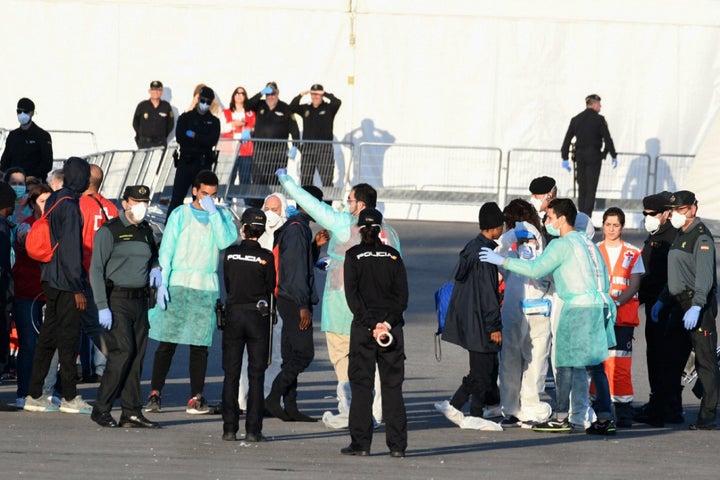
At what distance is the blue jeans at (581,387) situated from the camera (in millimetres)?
11469

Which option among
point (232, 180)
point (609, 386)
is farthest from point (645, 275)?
point (232, 180)

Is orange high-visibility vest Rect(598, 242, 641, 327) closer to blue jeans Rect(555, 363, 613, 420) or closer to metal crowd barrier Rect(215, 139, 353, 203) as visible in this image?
blue jeans Rect(555, 363, 613, 420)

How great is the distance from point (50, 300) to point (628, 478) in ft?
15.0

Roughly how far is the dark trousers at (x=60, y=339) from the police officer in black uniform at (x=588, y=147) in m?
12.2

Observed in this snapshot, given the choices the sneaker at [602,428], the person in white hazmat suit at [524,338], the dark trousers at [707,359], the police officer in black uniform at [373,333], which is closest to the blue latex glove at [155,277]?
the police officer in black uniform at [373,333]

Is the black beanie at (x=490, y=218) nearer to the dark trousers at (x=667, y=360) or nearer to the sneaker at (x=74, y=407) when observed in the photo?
the dark trousers at (x=667, y=360)

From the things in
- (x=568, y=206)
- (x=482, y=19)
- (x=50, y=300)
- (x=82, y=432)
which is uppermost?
(x=482, y=19)

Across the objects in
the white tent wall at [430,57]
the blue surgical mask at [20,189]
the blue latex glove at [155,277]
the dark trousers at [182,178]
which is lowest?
the blue latex glove at [155,277]

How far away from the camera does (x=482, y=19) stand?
82.0 feet

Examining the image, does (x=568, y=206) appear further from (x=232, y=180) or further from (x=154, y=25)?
(x=154, y=25)

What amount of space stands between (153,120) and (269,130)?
1909mm

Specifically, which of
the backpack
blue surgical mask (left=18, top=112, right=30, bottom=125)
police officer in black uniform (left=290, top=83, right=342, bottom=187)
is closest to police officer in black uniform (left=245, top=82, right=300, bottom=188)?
police officer in black uniform (left=290, top=83, right=342, bottom=187)

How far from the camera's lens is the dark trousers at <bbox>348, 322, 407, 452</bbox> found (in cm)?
1023

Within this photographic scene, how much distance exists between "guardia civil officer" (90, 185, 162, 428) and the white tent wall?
14.1 metres
